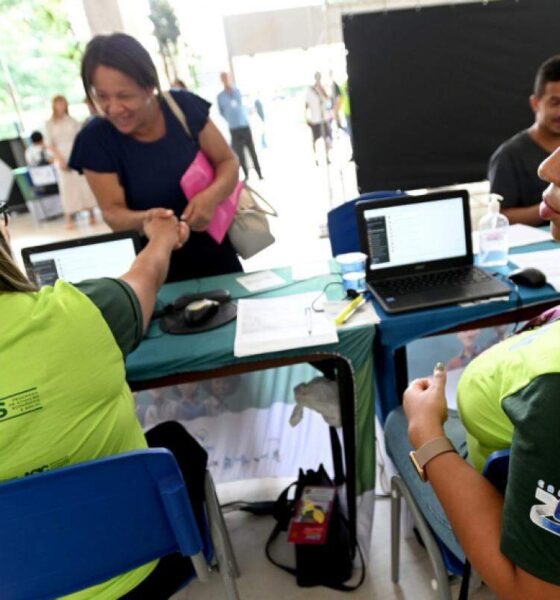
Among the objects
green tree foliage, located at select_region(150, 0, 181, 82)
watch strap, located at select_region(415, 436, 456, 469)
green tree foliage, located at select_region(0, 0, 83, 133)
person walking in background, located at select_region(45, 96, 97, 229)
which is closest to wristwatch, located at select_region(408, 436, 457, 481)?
watch strap, located at select_region(415, 436, 456, 469)

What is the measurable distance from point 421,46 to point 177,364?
11.0 feet

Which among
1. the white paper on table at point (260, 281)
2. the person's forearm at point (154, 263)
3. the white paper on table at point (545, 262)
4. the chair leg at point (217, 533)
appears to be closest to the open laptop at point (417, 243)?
the white paper on table at point (545, 262)

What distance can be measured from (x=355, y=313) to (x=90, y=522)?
797mm

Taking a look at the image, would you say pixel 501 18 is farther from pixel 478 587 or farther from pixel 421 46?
pixel 478 587

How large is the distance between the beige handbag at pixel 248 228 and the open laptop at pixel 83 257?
1.64ft

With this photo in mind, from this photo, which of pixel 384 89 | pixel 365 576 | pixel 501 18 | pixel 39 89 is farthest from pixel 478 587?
pixel 39 89

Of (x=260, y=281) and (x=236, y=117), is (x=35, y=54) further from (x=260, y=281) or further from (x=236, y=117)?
(x=260, y=281)

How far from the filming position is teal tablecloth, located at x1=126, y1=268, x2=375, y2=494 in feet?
3.80

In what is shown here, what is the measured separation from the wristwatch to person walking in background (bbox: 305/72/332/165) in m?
3.34

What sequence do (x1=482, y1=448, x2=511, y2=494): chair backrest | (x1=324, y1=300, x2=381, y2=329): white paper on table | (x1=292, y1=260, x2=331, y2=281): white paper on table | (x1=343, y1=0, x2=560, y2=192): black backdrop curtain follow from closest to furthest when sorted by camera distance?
(x1=482, y1=448, x2=511, y2=494): chair backrest, (x1=324, y1=300, x2=381, y2=329): white paper on table, (x1=292, y1=260, x2=331, y2=281): white paper on table, (x1=343, y1=0, x2=560, y2=192): black backdrop curtain

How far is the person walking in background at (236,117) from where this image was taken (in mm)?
5617

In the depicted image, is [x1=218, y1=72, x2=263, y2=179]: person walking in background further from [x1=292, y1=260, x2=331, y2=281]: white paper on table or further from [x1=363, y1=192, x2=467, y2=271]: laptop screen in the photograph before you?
[x1=363, y1=192, x2=467, y2=271]: laptop screen

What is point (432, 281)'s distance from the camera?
137 cm

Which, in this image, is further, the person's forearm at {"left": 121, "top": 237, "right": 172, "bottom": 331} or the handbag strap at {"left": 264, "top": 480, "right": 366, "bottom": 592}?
the handbag strap at {"left": 264, "top": 480, "right": 366, "bottom": 592}
